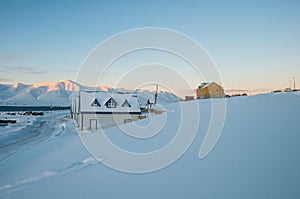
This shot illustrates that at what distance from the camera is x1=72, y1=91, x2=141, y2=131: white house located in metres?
30.5

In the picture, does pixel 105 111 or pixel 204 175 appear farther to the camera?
pixel 105 111

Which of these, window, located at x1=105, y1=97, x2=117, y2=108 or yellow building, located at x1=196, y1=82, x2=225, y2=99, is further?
yellow building, located at x1=196, y1=82, x2=225, y2=99

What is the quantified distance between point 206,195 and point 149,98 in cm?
3900

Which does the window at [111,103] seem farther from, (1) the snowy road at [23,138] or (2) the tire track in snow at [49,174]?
(2) the tire track in snow at [49,174]

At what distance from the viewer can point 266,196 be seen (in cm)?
508

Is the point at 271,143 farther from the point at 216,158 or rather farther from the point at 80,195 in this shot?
the point at 80,195

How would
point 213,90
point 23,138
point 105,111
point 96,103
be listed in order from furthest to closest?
1. point 213,90
2. point 96,103
3. point 105,111
4. point 23,138

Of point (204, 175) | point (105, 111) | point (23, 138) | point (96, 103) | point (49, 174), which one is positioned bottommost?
point (23, 138)

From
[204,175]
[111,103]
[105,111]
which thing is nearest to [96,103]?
[105,111]

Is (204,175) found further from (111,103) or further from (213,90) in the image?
(213,90)

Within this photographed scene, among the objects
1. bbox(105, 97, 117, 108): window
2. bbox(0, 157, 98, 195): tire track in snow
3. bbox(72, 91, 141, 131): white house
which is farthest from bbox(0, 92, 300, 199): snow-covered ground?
bbox(105, 97, 117, 108): window

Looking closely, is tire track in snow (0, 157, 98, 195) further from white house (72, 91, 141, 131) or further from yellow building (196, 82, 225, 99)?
yellow building (196, 82, 225, 99)

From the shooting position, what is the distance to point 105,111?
101ft

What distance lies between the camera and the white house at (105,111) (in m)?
30.5
